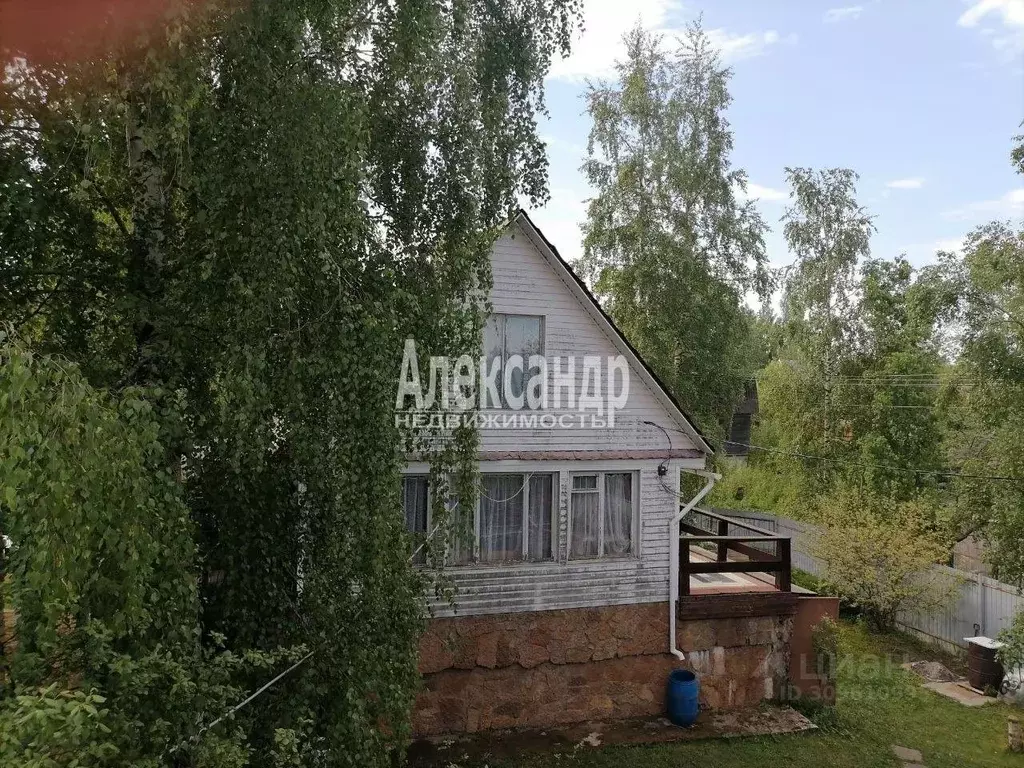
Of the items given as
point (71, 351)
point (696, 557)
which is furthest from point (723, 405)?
point (71, 351)

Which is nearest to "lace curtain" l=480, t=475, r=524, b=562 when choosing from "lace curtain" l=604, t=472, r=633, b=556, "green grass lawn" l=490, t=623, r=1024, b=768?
"lace curtain" l=604, t=472, r=633, b=556

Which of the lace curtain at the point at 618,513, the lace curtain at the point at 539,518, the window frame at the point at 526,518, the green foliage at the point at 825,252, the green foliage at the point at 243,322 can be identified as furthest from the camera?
the green foliage at the point at 825,252

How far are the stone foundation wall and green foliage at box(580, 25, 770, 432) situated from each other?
234 inches

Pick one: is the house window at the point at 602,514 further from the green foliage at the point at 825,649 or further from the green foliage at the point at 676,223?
the green foliage at the point at 676,223

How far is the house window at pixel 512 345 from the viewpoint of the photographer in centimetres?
932

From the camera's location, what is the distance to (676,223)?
49.5 feet

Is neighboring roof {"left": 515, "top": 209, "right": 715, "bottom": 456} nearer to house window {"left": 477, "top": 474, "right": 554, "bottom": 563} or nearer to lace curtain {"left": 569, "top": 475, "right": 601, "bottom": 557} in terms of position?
lace curtain {"left": 569, "top": 475, "right": 601, "bottom": 557}

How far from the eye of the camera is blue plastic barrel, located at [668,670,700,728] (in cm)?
958

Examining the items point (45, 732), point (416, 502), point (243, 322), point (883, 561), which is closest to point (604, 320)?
point (416, 502)

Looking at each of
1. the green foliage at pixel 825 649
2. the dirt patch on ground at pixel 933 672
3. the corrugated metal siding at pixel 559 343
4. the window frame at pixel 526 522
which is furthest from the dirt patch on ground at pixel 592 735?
the dirt patch on ground at pixel 933 672

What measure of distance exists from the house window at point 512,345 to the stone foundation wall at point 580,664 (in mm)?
3192

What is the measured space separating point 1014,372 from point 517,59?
39.0ft

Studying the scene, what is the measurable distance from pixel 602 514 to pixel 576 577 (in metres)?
1.00

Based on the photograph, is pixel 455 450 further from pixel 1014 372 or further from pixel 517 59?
pixel 1014 372
